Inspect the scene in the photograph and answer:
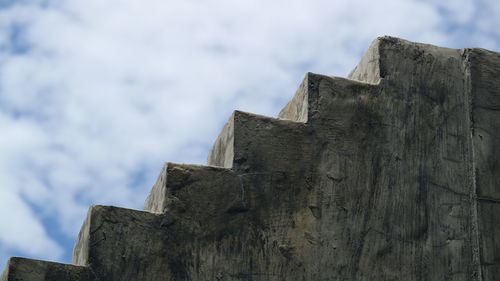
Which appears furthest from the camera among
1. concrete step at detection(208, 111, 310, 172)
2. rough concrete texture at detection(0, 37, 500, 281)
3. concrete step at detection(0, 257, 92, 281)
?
concrete step at detection(208, 111, 310, 172)

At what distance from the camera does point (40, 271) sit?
16.0 ft

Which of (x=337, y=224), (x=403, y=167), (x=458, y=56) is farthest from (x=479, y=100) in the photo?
(x=337, y=224)

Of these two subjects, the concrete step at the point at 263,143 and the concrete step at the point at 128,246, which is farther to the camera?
the concrete step at the point at 263,143

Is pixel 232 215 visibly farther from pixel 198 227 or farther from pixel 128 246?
pixel 128 246

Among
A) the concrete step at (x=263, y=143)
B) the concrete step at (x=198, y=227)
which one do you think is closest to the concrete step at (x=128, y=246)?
the concrete step at (x=198, y=227)

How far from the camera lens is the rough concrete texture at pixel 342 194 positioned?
16.8 feet

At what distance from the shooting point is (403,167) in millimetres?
5617

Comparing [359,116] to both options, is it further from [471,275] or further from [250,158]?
[471,275]

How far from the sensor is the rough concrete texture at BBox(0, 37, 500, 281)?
5.12 m

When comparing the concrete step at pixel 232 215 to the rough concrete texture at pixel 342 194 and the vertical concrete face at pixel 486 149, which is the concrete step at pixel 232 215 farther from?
the vertical concrete face at pixel 486 149

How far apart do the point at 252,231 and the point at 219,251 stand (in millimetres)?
202

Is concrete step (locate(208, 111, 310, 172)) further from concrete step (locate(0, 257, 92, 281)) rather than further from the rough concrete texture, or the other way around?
concrete step (locate(0, 257, 92, 281))

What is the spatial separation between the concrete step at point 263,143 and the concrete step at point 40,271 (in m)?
0.96

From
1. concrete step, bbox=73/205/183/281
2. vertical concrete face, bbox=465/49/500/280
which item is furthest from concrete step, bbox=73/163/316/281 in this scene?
vertical concrete face, bbox=465/49/500/280
